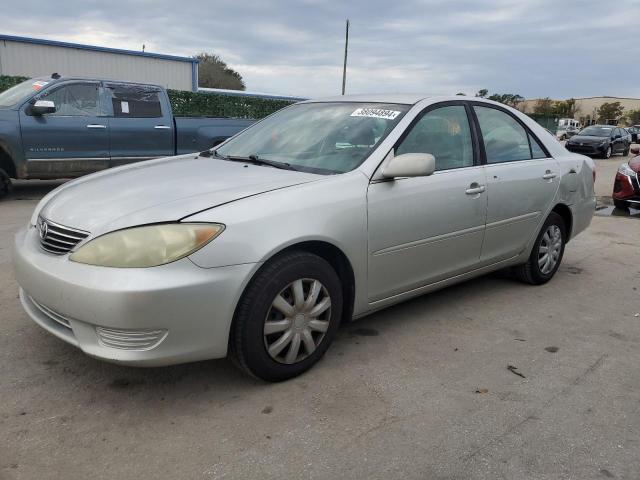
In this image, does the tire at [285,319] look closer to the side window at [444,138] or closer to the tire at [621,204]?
the side window at [444,138]

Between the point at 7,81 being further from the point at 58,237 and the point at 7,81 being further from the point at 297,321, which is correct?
the point at 297,321

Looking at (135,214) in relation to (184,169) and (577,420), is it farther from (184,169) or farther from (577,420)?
(577,420)

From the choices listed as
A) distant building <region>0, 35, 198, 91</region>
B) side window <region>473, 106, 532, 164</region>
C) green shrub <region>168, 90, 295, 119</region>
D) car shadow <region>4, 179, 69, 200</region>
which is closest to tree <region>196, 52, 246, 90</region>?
distant building <region>0, 35, 198, 91</region>

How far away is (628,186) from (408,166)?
741cm

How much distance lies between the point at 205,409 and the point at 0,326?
5.59 ft

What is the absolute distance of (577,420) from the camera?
271 cm

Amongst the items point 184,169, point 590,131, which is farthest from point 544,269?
point 590,131

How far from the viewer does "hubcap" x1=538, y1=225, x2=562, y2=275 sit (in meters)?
4.71

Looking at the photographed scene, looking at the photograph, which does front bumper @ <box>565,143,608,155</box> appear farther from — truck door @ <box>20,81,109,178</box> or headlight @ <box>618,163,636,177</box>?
truck door @ <box>20,81,109,178</box>

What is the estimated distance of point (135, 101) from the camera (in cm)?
879

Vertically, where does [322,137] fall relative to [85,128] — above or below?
above

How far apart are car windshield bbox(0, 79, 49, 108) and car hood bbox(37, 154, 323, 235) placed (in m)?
5.31

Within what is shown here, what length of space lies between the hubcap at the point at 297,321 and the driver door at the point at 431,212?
43cm

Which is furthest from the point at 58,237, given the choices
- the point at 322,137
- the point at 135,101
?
the point at 135,101
